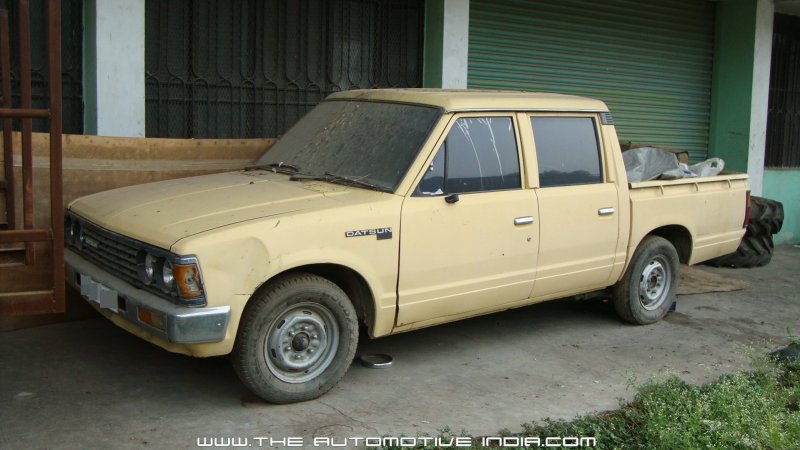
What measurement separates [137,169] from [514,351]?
10.3ft

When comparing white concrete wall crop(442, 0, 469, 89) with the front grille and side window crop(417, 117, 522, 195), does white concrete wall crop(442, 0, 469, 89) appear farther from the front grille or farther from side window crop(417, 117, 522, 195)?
the front grille

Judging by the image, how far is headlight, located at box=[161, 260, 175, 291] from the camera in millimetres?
4242

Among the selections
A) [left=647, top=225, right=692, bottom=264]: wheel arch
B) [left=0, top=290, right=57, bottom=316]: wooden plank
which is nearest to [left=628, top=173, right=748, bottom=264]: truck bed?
[left=647, top=225, right=692, bottom=264]: wheel arch

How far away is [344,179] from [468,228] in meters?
0.85

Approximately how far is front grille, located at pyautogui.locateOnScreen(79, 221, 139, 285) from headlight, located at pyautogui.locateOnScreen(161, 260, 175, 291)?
0.28 m

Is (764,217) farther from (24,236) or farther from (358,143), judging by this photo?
(24,236)

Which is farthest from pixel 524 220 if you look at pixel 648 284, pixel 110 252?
pixel 110 252

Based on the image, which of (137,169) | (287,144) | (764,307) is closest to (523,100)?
(287,144)

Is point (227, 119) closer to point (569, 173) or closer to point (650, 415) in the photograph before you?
point (569, 173)

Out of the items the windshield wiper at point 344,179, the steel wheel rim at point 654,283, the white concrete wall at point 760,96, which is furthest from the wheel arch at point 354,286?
the white concrete wall at point 760,96

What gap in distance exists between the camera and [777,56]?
12492mm

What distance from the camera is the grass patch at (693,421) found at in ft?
14.4

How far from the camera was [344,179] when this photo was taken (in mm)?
5234

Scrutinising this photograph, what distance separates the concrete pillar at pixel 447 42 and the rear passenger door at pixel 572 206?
8.95 feet
